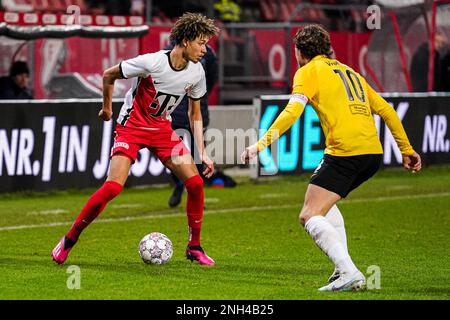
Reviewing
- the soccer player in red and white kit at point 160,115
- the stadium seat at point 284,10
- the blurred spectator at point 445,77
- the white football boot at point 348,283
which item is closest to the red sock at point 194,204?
the soccer player in red and white kit at point 160,115

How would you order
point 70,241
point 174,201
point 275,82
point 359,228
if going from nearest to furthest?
point 70,241 < point 359,228 < point 174,201 < point 275,82

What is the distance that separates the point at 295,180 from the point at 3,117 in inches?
189

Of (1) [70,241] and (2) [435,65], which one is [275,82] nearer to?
(2) [435,65]

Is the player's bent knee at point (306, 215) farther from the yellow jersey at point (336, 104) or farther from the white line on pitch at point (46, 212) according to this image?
the white line on pitch at point (46, 212)

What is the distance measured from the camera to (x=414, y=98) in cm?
1930

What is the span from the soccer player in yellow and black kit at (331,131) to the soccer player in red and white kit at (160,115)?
1.29 meters

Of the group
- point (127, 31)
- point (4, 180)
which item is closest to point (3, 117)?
point (4, 180)

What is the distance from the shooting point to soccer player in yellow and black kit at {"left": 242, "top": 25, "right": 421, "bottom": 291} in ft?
27.5

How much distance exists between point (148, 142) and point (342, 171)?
2010 mm

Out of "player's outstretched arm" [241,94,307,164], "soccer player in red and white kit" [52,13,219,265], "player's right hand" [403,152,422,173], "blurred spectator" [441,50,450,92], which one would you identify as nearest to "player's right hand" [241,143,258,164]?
"player's outstretched arm" [241,94,307,164]

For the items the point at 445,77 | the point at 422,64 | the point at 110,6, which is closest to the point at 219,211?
the point at 445,77

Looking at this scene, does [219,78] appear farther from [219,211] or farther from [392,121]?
[392,121]

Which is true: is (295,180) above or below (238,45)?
below
